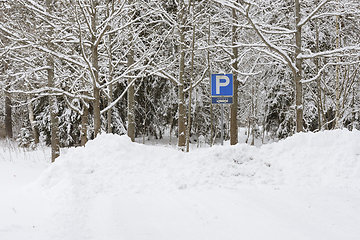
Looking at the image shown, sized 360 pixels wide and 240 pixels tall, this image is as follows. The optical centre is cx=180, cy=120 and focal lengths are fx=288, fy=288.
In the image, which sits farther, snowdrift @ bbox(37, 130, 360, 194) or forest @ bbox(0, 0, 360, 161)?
forest @ bbox(0, 0, 360, 161)

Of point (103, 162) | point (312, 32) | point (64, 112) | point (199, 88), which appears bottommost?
point (103, 162)

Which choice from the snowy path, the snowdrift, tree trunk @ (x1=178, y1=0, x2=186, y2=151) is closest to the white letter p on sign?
the snowdrift

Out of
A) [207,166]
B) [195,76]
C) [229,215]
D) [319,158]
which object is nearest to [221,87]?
[207,166]

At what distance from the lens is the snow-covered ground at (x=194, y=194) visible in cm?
400

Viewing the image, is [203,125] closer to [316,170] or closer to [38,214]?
[316,170]

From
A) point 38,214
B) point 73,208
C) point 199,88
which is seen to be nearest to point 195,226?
point 73,208

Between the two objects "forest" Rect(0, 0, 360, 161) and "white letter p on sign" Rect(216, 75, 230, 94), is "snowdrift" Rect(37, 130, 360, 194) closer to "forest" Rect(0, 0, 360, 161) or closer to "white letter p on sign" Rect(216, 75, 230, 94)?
"white letter p on sign" Rect(216, 75, 230, 94)

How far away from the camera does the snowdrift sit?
20.4 ft

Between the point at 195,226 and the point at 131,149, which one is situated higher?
the point at 131,149

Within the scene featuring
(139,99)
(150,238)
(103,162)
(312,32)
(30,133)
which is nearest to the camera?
(150,238)

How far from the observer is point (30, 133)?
20562 millimetres

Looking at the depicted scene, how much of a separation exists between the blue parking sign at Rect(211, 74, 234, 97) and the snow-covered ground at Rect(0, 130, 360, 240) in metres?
2.20

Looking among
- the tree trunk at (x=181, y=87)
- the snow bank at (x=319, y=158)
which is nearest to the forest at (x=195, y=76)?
the tree trunk at (x=181, y=87)

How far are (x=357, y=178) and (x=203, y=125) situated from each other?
12.8 meters
